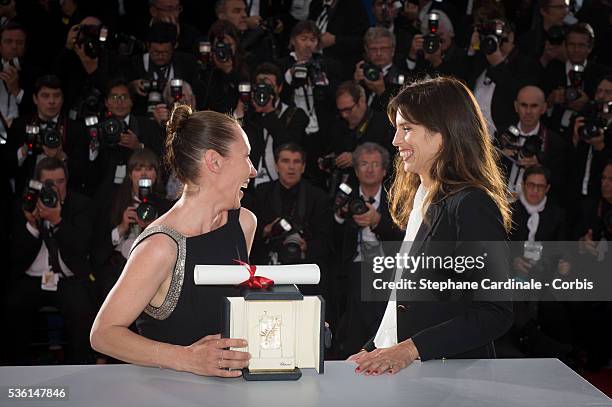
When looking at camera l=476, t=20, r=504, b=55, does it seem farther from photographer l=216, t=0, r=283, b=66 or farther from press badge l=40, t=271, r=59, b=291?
press badge l=40, t=271, r=59, b=291

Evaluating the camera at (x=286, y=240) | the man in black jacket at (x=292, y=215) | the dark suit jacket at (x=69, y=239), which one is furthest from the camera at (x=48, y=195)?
the camera at (x=286, y=240)

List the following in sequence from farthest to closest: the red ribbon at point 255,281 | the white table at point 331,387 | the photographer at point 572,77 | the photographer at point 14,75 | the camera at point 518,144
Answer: the photographer at point 14,75, the photographer at point 572,77, the camera at point 518,144, the red ribbon at point 255,281, the white table at point 331,387

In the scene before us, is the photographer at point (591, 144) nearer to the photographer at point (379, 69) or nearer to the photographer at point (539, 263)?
the photographer at point (539, 263)

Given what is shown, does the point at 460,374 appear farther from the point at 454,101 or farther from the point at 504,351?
the point at 504,351

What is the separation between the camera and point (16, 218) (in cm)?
513

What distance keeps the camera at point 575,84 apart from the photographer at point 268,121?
1673 mm

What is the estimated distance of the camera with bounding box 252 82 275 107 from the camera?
212 inches

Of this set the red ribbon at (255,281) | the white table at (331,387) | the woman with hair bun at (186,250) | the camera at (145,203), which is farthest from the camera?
the camera at (145,203)

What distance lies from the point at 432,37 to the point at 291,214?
149 cm

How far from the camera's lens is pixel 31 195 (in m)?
4.99

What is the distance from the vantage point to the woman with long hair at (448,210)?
1.93 metres

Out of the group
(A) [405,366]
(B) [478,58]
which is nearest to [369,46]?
(B) [478,58]

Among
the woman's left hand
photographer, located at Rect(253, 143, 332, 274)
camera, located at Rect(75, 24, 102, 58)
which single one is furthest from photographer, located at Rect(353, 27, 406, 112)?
the woman's left hand

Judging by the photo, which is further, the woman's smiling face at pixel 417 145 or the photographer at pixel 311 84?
the photographer at pixel 311 84
